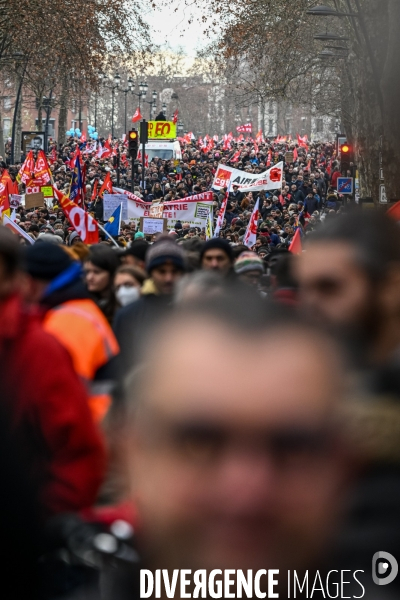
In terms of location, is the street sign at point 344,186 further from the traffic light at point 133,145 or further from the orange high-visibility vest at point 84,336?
the orange high-visibility vest at point 84,336

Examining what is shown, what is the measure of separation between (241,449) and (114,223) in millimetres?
17716

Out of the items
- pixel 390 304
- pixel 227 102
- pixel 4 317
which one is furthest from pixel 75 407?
pixel 227 102

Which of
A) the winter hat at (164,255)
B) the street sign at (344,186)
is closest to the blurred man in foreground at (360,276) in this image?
the winter hat at (164,255)

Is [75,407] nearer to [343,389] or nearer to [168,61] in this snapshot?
[343,389]

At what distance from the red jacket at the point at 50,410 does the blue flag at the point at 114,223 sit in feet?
51.3

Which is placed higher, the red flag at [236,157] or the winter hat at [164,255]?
the winter hat at [164,255]

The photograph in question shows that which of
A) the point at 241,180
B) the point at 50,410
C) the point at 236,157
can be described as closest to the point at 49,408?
the point at 50,410

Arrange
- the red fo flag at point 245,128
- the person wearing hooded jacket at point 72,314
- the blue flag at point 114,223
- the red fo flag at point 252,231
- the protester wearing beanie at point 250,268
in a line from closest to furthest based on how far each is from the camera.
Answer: the person wearing hooded jacket at point 72,314, the protester wearing beanie at point 250,268, the blue flag at point 114,223, the red fo flag at point 252,231, the red fo flag at point 245,128

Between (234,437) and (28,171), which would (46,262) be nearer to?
(234,437)

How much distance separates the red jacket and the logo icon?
4.33 ft

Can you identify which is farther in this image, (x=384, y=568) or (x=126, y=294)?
(x=126, y=294)

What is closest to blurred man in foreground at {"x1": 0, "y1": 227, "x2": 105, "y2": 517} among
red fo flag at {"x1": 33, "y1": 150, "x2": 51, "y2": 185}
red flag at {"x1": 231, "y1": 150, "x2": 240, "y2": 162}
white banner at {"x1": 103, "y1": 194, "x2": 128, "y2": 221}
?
white banner at {"x1": 103, "y1": 194, "x2": 128, "y2": 221}

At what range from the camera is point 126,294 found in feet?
22.3

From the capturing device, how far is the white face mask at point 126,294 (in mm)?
6758
